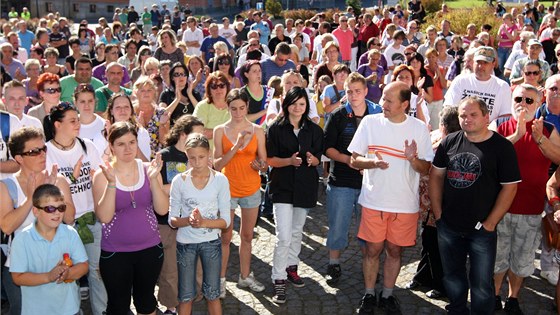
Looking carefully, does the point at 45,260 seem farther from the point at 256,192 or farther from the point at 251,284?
the point at 251,284

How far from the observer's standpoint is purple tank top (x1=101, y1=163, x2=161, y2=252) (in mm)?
4703

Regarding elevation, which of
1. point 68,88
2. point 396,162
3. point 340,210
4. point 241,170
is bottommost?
point 340,210

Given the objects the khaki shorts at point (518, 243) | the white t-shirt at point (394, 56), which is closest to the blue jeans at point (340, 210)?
the khaki shorts at point (518, 243)

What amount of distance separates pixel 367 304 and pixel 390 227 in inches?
31.6

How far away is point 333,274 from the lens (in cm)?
639

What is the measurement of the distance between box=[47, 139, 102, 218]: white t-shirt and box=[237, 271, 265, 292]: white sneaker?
1.84m

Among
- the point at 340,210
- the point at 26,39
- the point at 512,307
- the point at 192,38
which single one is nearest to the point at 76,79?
the point at 340,210

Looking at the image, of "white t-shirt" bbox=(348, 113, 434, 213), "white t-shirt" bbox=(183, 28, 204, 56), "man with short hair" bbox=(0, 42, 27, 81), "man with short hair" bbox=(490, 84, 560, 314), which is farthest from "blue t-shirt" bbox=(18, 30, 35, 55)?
"man with short hair" bbox=(490, 84, 560, 314)

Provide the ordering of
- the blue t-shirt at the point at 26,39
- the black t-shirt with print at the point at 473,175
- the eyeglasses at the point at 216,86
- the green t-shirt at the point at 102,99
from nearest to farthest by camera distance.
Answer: the black t-shirt with print at the point at 473,175, the eyeglasses at the point at 216,86, the green t-shirt at the point at 102,99, the blue t-shirt at the point at 26,39

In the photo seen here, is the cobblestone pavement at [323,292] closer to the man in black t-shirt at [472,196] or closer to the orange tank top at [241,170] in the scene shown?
the man in black t-shirt at [472,196]

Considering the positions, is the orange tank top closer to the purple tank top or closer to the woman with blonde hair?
the purple tank top

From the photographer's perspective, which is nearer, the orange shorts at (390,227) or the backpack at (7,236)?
the backpack at (7,236)

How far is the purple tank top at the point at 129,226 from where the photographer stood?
4.70 metres

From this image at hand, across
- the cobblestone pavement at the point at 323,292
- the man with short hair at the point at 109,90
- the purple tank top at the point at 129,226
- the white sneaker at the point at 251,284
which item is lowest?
the cobblestone pavement at the point at 323,292
